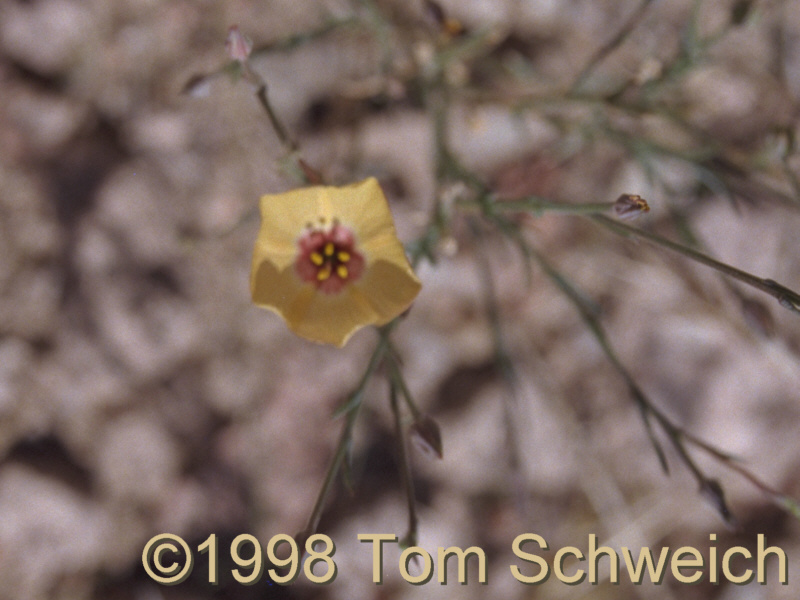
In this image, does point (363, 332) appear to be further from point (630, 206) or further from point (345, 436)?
point (630, 206)

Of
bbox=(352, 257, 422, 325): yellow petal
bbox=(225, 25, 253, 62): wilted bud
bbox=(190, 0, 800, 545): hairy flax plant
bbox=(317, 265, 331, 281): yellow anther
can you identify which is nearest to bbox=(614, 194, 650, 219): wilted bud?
bbox=(190, 0, 800, 545): hairy flax plant

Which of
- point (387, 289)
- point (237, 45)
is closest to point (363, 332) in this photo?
point (387, 289)

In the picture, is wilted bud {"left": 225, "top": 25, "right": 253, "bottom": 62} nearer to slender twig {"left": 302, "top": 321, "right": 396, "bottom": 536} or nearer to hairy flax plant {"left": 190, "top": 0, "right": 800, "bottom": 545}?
hairy flax plant {"left": 190, "top": 0, "right": 800, "bottom": 545}

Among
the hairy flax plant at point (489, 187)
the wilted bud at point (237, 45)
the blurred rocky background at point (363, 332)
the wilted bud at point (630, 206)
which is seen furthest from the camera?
the blurred rocky background at point (363, 332)

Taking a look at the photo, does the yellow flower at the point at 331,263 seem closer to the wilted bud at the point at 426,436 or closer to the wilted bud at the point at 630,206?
the wilted bud at the point at 426,436

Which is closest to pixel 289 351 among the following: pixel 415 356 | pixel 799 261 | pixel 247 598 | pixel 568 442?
pixel 415 356

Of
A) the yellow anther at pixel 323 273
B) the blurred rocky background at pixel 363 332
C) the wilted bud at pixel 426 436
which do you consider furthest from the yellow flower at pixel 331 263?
the blurred rocky background at pixel 363 332
